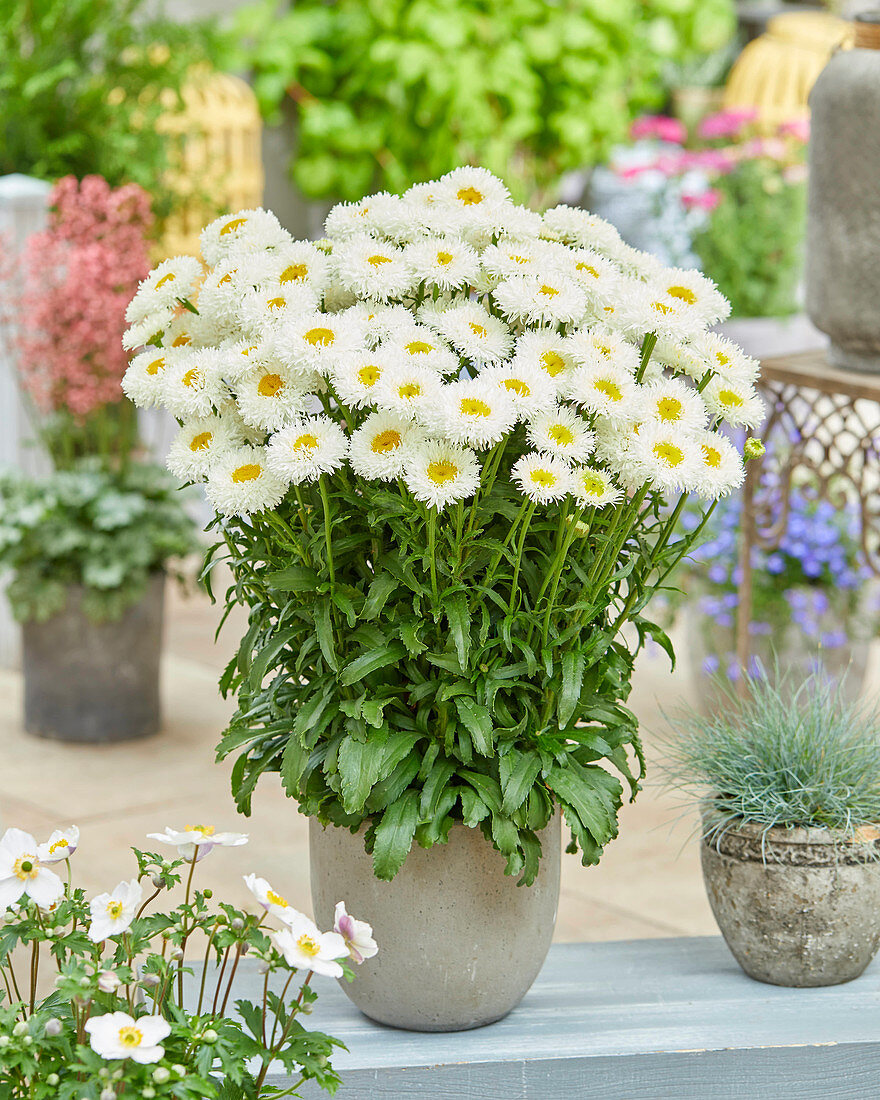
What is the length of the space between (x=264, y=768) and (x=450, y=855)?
0.23 metres

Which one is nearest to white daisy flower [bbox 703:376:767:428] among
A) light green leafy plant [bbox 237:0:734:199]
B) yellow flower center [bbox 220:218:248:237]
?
yellow flower center [bbox 220:218:248:237]

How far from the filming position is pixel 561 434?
138cm

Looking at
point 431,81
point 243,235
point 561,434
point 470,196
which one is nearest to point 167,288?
point 243,235

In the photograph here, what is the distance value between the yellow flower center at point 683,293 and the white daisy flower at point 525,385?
0.22 meters

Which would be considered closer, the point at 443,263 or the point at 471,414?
the point at 471,414

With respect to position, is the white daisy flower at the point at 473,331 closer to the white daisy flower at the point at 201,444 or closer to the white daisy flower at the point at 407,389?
the white daisy flower at the point at 407,389

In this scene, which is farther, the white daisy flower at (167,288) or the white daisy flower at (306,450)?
the white daisy flower at (167,288)

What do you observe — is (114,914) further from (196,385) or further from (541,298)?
(541,298)

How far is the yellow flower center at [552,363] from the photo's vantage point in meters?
1.41

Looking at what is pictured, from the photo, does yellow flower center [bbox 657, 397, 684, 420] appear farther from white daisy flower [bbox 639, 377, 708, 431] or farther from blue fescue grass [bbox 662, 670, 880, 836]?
blue fescue grass [bbox 662, 670, 880, 836]

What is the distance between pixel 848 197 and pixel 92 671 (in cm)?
199

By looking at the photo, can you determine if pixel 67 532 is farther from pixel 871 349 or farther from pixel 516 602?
pixel 516 602

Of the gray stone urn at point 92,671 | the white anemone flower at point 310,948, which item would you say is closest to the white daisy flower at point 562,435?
the white anemone flower at point 310,948

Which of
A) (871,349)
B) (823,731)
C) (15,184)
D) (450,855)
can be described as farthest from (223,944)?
(15,184)
